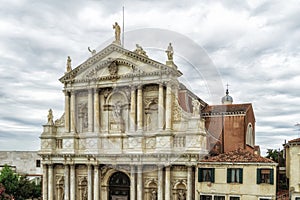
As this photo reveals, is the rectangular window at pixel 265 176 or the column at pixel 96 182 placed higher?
the rectangular window at pixel 265 176

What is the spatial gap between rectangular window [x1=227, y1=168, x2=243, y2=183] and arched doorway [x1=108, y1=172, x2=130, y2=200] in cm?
945

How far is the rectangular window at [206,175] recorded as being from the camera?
29.1m

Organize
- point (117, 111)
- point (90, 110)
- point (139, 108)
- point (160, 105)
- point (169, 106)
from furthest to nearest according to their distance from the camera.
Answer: point (90, 110) → point (117, 111) → point (139, 108) → point (160, 105) → point (169, 106)

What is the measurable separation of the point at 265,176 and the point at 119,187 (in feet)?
42.9

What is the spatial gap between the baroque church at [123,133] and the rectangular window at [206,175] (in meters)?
0.78

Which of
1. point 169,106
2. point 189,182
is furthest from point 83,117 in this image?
point 189,182

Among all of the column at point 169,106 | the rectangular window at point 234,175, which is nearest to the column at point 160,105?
the column at point 169,106

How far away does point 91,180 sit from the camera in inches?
1342

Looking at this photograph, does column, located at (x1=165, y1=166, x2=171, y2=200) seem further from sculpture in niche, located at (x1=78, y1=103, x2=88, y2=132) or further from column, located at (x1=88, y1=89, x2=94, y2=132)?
sculpture in niche, located at (x1=78, y1=103, x2=88, y2=132)

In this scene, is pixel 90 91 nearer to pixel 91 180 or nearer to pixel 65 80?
pixel 65 80

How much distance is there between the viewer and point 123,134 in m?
A: 33.4

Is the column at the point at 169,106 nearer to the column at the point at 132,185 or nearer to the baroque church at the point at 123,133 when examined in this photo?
the baroque church at the point at 123,133

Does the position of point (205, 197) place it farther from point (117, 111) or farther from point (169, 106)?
point (117, 111)

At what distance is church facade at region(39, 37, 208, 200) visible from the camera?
102ft
